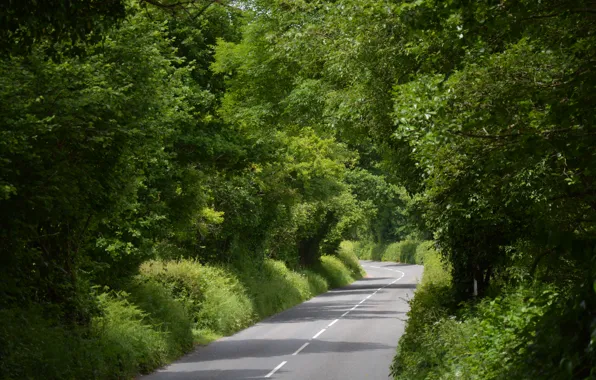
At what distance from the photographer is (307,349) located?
23.2m

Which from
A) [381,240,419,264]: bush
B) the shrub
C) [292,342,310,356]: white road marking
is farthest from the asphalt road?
[381,240,419,264]: bush

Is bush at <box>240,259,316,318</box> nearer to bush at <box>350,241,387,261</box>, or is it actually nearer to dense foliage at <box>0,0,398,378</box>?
dense foliage at <box>0,0,398,378</box>

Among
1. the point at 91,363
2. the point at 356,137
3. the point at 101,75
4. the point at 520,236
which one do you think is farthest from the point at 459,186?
the point at 356,137

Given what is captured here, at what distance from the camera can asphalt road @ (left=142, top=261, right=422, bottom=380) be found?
18.4m

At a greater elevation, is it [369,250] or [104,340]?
[104,340]

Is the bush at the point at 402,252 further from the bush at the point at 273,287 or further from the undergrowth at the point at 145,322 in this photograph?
the undergrowth at the point at 145,322

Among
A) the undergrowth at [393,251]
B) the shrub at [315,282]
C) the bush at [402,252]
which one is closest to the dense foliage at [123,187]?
the shrub at [315,282]

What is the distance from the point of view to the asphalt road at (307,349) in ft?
60.4

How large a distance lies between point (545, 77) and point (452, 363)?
4349 millimetres

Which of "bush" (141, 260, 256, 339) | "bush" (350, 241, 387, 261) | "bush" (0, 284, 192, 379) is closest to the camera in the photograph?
"bush" (0, 284, 192, 379)

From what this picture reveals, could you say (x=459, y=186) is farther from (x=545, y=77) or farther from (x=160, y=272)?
(x=160, y=272)

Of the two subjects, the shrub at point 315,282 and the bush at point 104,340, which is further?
the shrub at point 315,282

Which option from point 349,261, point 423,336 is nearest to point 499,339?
point 423,336

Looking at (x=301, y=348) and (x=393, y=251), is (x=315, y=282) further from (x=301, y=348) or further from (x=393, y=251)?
(x=393, y=251)
